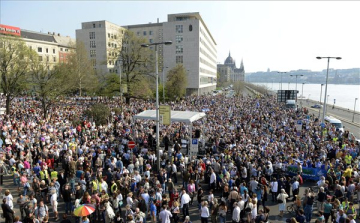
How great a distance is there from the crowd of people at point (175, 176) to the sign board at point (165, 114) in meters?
2.12

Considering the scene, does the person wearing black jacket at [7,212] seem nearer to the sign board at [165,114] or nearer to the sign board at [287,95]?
the sign board at [165,114]

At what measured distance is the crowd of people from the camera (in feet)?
32.1

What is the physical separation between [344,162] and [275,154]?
12.8ft

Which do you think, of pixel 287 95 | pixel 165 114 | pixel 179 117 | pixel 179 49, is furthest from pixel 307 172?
pixel 179 49

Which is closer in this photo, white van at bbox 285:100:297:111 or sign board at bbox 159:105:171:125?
sign board at bbox 159:105:171:125

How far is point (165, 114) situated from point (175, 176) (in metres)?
3.73

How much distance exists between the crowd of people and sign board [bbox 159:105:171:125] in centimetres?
212

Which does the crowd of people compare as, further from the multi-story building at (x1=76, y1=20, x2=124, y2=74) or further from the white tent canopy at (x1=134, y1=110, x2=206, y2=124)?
the multi-story building at (x1=76, y1=20, x2=124, y2=74)

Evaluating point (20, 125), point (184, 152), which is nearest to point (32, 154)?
point (20, 125)

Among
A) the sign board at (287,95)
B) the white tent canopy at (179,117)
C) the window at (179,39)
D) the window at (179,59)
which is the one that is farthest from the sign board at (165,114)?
the window at (179,39)

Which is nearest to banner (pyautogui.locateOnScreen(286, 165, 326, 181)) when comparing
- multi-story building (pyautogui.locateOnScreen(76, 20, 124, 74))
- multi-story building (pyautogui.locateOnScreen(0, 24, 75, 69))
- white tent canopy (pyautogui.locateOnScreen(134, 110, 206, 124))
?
white tent canopy (pyautogui.locateOnScreen(134, 110, 206, 124))

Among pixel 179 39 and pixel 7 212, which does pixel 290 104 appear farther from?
pixel 7 212

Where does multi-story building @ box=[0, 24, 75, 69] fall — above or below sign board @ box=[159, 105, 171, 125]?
above

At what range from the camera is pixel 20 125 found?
2205 centimetres
